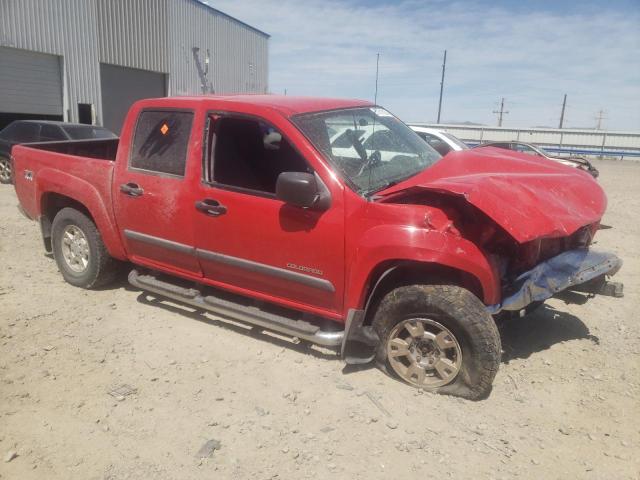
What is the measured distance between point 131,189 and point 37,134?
793cm

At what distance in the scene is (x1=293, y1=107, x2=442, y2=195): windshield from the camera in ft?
11.3

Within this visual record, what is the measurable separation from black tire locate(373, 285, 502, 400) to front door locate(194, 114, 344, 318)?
418 millimetres

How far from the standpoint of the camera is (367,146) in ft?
12.5

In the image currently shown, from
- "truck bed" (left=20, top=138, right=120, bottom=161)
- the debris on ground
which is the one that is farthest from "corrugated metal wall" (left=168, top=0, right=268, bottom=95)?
the debris on ground

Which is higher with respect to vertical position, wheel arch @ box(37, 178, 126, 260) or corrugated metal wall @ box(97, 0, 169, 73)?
corrugated metal wall @ box(97, 0, 169, 73)

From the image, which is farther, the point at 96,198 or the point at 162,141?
the point at 96,198

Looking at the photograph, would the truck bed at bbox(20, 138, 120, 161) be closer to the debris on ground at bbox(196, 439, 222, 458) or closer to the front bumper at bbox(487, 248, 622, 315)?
the debris on ground at bbox(196, 439, 222, 458)

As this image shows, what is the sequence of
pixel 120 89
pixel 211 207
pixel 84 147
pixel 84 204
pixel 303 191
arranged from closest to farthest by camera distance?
pixel 303 191 < pixel 211 207 < pixel 84 204 < pixel 84 147 < pixel 120 89

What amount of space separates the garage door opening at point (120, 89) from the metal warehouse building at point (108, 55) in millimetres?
41

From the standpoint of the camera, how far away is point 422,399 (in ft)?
10.7

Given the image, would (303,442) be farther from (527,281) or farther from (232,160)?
(232,160)

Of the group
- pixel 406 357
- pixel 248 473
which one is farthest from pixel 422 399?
pixel 248 473

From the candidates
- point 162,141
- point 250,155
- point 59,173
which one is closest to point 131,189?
point 162,141

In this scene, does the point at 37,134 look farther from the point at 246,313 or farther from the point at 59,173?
the point at 246,313
